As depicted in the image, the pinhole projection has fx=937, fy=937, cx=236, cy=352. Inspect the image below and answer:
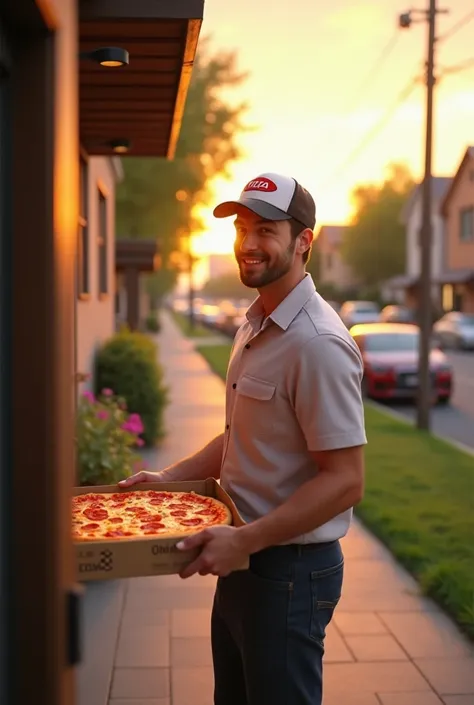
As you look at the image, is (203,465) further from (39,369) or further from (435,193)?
(435,193)

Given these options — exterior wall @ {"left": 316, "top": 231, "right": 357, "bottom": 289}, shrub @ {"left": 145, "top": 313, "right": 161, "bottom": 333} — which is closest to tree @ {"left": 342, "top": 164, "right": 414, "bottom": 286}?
exterior wall @ {"left": 316, "top": 231, "right": 357, "bottom": 289}

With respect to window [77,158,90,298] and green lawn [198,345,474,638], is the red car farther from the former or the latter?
window [77,158,90,298]

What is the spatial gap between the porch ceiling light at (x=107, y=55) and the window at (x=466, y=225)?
45985 millimetres

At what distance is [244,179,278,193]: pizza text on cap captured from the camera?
2580 millimetres

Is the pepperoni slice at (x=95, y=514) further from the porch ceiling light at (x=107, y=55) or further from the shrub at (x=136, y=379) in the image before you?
the shrub at (x=136, y=379)

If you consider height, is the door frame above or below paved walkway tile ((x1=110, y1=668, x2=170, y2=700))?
Answer: above

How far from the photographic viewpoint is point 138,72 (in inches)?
220

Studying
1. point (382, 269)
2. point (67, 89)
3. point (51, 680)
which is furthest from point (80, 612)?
point (382, 269)

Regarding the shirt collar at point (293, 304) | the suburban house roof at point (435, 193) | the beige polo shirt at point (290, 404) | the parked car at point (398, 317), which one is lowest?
the parked car at point (398, 317)

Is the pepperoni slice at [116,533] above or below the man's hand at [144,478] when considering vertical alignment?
below

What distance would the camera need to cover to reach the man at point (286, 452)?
242 centimetres

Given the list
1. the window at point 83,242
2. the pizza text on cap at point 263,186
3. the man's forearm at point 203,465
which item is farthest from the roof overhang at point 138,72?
the man's forearm at point 203,465

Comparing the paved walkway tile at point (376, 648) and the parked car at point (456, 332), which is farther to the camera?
the parked car at point (456, 332)

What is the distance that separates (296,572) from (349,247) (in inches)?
2868
